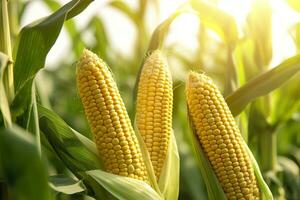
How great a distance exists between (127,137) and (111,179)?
169 millimetres

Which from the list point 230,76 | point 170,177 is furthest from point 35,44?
point 230,76

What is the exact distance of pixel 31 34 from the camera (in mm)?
1908

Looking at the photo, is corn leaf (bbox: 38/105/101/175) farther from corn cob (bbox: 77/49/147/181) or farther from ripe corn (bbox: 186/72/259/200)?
ripe corn (bbox: 186/72/259/200)

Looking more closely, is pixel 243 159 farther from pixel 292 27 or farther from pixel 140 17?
pixel 140 17

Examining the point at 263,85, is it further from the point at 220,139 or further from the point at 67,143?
the point at 67,143

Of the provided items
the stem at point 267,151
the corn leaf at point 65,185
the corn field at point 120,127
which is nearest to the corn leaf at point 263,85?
the corn field at point 120,127

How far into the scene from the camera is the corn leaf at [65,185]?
68.8 inches

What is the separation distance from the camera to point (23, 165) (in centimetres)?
112

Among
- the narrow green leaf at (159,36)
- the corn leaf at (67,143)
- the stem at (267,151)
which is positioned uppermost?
the narrow green leaf at (159,36)

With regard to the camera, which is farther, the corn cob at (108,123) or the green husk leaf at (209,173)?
the green husk leaf at (209,173)

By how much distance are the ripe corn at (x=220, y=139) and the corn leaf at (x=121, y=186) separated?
361 millimetres

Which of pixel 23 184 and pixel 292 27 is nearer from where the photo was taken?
pixel 23 184

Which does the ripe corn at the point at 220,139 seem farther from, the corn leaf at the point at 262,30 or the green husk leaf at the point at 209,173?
the corn leaf at the point at 262,30

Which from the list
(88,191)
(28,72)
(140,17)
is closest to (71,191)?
(88,191)
